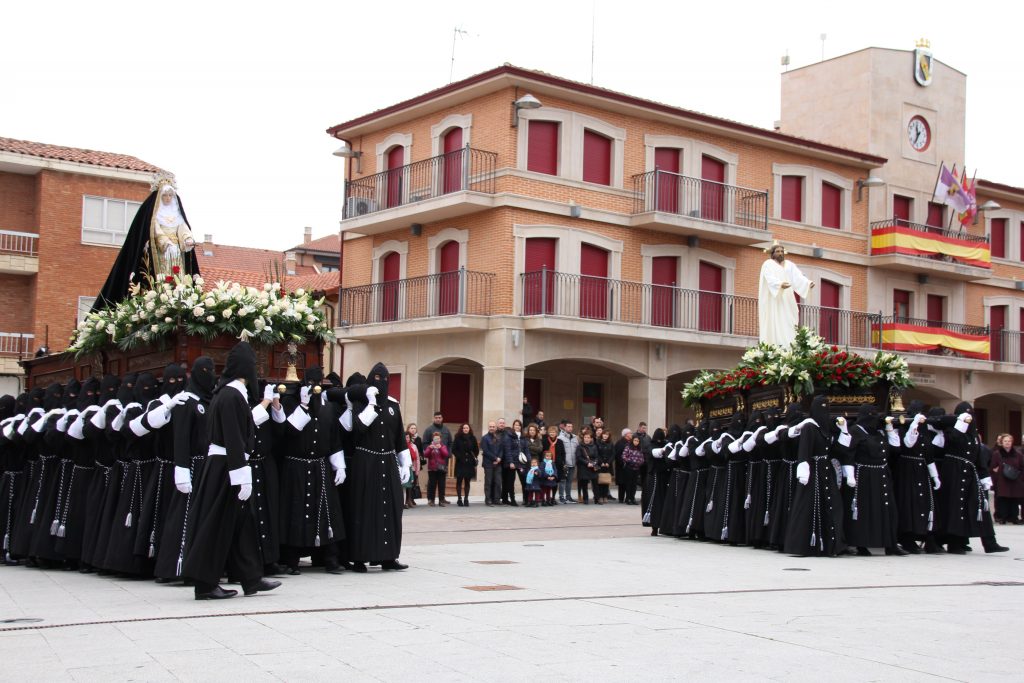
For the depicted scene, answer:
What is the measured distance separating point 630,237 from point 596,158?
2.29m

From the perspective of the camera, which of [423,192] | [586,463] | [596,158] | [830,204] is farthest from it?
[830,204]

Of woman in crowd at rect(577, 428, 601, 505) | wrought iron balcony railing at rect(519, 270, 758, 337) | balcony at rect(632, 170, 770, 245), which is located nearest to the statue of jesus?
woman in crowd at rect(577, 428, 601, 505)

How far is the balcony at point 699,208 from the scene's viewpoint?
3183 cm

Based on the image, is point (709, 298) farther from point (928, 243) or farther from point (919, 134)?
point (919, 134)

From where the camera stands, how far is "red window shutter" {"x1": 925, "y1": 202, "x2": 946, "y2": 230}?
3881cm

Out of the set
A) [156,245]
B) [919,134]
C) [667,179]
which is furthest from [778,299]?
[919,134]

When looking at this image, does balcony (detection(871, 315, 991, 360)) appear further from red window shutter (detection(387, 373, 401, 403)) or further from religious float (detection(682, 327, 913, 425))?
religious float (detection(682, 327, 913, 425))

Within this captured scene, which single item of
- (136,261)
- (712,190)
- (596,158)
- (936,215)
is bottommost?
(136,261)

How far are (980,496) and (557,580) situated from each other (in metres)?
7.01

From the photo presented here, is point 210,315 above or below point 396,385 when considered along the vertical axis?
above

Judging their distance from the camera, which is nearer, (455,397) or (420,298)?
(420,298)

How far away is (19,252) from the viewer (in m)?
37.0

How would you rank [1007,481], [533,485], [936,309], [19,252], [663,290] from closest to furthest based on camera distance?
[1007,481] → [533,485] → [663,290] → [19,252] → [936,309]

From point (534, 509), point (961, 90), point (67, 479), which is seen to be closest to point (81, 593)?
point (67, 479)
